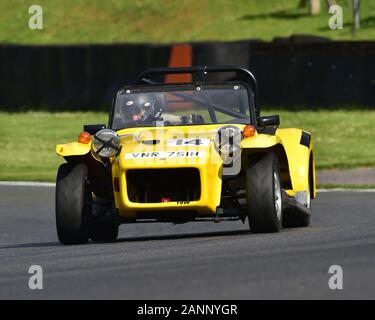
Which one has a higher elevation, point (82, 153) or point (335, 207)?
point (82, 153)

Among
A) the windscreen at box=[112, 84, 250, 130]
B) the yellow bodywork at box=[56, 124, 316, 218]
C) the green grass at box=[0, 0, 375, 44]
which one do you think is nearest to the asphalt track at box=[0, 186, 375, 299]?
the yellow bodywork at box=[56, 124, 316, 218]

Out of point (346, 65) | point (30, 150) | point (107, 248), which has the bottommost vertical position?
point (30, 150)

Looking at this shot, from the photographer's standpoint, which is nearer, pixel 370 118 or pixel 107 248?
pixel 107 248

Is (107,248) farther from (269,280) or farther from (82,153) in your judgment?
(269,280)

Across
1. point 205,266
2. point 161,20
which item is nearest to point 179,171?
point 205,266

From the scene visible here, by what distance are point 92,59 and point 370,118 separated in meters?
6.21

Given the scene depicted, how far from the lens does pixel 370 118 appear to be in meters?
26.8

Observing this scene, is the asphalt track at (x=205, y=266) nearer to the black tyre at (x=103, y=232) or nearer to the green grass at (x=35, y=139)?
the black tyre at (x=103, y=232)

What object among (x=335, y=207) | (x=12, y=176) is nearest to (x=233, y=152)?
(x=335, y=207)

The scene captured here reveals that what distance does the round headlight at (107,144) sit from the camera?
10.4 meters

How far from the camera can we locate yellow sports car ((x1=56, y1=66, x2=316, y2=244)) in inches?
400

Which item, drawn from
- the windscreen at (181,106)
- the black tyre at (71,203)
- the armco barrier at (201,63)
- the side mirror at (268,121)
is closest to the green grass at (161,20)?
the armco barrier at (201,63)

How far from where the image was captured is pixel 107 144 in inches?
409

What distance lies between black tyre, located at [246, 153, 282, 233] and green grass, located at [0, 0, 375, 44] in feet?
112
